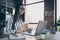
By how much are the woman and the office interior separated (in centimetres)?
4

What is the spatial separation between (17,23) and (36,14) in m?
0.29

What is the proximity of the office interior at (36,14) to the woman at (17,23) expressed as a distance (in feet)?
0.13

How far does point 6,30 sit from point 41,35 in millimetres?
463

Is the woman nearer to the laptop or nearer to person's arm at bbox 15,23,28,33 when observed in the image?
person's arm at bbox 15,23,28,33

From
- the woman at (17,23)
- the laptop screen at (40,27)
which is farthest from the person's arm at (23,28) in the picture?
the laptop screen at (40,27)

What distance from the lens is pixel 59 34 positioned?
1620 millimetres

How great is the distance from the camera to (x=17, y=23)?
1.44 meters

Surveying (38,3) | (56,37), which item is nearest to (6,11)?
(38,3)

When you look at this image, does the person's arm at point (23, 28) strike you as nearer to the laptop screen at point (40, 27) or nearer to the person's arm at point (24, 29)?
the person's arm at point (24, 29)

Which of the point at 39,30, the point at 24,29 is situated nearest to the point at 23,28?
the point at 24,29

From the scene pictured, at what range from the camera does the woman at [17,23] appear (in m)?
1.38

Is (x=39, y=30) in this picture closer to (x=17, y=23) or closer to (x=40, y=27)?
(x=40, y=27)

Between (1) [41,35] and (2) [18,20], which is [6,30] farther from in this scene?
(1) [41,35]

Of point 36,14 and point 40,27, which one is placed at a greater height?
point 36,14
